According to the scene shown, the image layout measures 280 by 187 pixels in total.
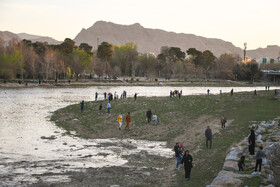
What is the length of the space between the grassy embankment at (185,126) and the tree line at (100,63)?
68.5 metres

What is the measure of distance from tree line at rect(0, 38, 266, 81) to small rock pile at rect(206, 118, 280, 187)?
293 ft

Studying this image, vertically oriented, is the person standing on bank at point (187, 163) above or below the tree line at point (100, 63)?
below

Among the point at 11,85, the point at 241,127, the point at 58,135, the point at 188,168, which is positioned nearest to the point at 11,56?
the point at 11,85

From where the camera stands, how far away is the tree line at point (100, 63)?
10714 centimetres

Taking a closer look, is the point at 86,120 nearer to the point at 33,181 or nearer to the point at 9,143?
the point at 9,143

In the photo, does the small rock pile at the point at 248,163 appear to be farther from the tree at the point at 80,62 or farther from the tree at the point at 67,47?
the tree at the point at 67,47

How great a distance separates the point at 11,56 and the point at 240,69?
94.1 metres

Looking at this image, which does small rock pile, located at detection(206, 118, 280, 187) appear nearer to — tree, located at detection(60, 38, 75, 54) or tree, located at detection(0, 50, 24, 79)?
tree, located at detection(0, 50, 24, 79)

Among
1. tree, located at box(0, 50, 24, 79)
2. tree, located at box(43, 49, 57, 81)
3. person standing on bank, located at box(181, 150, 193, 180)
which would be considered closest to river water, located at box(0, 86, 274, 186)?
person standing on bank, located at box(181, 150, 193, 180)

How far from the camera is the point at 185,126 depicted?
31078mm

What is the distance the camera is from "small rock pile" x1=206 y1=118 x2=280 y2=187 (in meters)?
13.5

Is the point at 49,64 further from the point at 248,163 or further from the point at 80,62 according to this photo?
the point at 248,163

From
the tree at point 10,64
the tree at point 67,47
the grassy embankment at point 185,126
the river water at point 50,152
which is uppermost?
the tree at point 67,47

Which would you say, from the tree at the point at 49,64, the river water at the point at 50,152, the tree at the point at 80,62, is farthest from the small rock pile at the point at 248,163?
the tree at the point at 80,62
